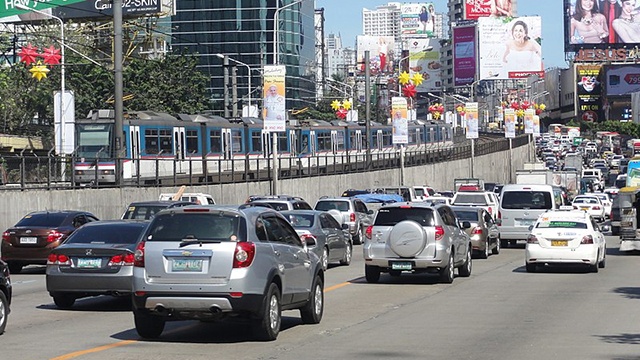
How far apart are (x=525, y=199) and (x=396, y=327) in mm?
22899

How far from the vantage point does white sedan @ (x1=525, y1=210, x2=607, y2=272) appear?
28391 millimetres

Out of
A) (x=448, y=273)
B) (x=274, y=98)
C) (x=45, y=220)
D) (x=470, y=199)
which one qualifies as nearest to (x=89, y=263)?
(x=448, y=273)

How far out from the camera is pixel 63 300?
20.1m

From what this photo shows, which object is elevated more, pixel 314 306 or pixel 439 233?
pixel 439 233

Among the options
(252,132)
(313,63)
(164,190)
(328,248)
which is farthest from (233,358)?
(313,63)

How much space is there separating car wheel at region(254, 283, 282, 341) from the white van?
24207mm

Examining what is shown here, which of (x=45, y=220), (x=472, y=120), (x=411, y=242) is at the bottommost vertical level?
(x=411, y=242)

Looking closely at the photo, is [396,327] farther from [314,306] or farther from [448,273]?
[448,273]

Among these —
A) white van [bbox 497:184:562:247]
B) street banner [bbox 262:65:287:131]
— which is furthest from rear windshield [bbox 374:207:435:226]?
street banner [bbox 262:65:287:131]

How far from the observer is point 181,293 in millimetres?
14750

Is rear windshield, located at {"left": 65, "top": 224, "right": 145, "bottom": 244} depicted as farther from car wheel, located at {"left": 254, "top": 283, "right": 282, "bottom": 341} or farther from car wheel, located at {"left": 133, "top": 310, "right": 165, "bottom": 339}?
car wheel, located at {"left": 254, "top": 283, "right": 282, "bottom": 341}

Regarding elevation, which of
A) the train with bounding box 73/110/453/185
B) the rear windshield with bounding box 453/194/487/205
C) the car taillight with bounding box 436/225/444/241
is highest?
the train with bounding box 73/110/453/185

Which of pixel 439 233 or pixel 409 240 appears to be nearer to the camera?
pixel 409 240

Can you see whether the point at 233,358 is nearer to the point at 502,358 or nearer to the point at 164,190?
the point at 502,358
